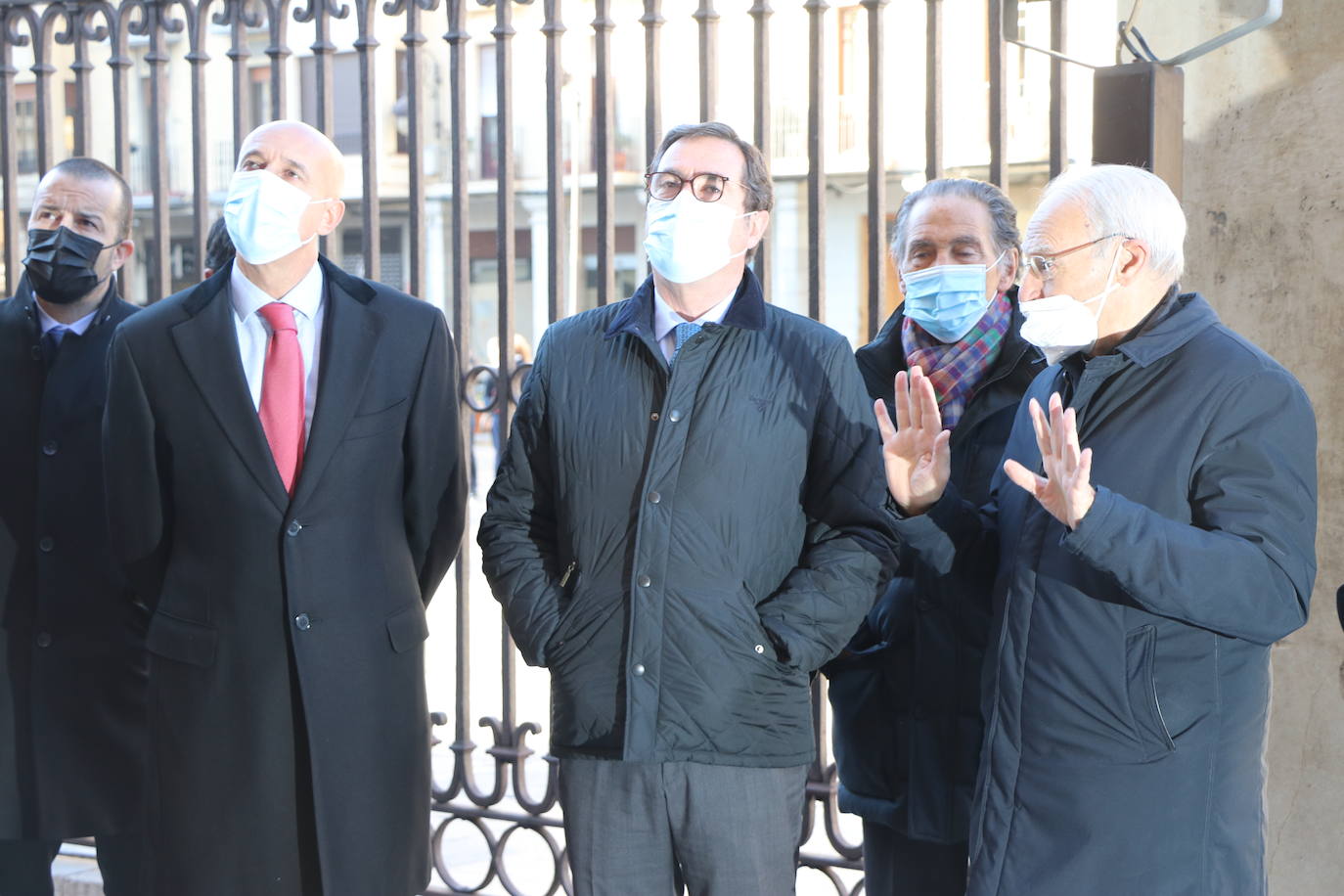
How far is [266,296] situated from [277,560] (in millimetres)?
599

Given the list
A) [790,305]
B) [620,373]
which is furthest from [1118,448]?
[790,305]

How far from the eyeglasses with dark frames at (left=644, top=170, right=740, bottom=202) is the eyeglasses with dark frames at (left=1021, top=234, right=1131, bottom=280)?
0.68 m

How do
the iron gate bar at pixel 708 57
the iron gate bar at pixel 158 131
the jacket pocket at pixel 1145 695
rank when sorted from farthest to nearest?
the iron gate bar at pixel 158 131, the iron gate bar at pixel 708 57, the jacket pocket at pixel 1145 695

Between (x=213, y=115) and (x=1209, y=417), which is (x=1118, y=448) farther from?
(x=213, y=115)

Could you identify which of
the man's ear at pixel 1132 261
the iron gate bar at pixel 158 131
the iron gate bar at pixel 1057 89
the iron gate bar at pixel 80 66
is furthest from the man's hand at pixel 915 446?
the iron gate bar at pixel 80 66

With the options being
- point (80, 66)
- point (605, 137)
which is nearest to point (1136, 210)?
point (605, 137)

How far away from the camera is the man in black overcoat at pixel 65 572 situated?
3838 millimetres

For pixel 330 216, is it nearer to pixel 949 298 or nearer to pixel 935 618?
pixel 949 298

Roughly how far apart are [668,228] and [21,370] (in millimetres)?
1823

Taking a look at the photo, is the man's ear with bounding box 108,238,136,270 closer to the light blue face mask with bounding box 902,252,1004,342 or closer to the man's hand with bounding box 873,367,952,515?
the light blue face mask with bounding box 902,252,1004,342

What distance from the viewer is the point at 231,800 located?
3.19 metres

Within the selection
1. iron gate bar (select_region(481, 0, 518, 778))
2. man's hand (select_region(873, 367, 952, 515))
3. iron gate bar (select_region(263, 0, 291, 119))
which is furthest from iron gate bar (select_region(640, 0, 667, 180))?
man's hand (select_region(873, 367, 952, 515))

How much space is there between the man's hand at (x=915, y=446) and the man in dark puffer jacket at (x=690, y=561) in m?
0.14

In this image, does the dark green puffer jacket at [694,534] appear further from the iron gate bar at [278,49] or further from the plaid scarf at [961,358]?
the iron gate bar at [278,49]
